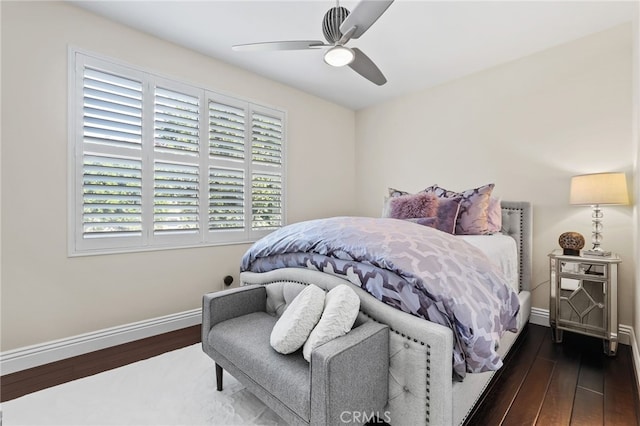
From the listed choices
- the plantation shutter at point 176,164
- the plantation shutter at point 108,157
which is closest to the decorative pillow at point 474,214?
the plantation shutter at point 176,164

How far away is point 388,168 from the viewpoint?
13.4ft

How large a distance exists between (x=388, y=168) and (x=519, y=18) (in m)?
2.08

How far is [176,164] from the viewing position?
2725 millimetres

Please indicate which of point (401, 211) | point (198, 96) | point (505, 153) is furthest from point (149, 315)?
point (505, 153)

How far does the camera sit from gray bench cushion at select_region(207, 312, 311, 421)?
1135 mm

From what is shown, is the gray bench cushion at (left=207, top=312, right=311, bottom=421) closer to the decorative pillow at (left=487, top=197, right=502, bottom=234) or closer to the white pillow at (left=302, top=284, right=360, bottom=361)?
the white pillow at (left=302, top=284, right=360, bottom=361)

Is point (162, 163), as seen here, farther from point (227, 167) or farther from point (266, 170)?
point (266, 170)

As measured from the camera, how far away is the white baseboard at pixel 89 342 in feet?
6.52

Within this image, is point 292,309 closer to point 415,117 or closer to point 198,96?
point 198,96

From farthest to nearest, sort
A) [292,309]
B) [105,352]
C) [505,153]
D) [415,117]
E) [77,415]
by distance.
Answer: [415,117], [505,153], [105,352], [77,415], [292,309]

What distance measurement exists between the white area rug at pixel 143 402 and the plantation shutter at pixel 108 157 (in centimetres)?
104

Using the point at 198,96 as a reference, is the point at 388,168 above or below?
below

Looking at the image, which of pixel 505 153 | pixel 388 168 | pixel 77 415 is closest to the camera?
pixel 77 415

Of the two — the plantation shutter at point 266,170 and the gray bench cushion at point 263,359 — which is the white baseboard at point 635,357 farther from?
the plantation shutter at point 266,170
